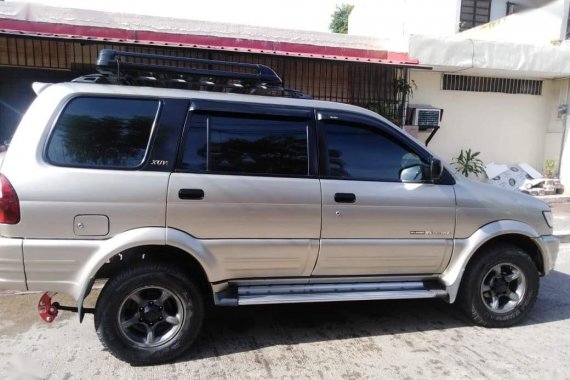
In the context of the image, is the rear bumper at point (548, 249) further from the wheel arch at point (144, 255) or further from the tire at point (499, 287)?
the wheel arch at point (144, 255)

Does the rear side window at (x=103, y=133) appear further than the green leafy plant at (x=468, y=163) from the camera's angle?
No

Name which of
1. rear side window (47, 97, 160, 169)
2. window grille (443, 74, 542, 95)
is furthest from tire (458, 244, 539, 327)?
window grille (443, 74, 542, 95)

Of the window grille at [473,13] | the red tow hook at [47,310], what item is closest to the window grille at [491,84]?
the window grille at [473,13]

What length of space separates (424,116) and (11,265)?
8.02 m

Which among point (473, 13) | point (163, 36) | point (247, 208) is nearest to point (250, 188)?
point (247, 208)

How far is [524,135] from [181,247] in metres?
9.99

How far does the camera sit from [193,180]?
3145 millimetres

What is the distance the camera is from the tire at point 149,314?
120 inches

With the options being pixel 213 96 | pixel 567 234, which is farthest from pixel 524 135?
pixel 213 96

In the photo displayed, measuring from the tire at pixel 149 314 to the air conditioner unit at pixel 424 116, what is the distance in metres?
7.08

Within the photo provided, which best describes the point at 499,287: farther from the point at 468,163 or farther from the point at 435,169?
the point at 468,163

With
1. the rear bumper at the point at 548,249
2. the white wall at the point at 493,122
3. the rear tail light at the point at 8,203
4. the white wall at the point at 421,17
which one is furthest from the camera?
the white wall at the point at 421,17

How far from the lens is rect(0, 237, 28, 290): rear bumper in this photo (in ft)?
9.36

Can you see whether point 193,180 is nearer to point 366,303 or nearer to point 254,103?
point 254,103
